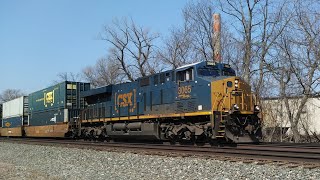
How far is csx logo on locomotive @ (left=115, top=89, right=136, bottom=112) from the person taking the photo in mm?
18609

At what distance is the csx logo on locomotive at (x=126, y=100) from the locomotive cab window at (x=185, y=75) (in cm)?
376

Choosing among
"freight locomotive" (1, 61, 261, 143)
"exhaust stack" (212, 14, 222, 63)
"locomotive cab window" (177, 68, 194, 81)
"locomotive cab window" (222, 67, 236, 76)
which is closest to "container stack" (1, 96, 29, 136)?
"freight locomotive" (1, 61, 261, 143)

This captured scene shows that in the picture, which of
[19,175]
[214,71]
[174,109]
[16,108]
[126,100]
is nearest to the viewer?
[19,175]

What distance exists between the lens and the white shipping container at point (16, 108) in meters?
30.8

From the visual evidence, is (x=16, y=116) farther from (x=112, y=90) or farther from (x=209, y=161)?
(x=209, y=161)

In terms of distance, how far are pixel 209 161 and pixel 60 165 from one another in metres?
4.71

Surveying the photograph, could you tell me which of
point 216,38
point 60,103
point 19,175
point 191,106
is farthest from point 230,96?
point 216,38

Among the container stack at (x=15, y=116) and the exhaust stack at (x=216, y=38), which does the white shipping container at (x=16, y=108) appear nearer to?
the container stack at (x=15, y=116)

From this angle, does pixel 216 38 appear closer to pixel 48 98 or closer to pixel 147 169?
pixel 48 98

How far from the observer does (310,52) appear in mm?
20984

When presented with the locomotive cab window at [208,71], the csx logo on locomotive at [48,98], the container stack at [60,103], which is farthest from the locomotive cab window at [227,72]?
the csx logo on locomotive at [48,98]

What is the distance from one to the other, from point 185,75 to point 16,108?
2208cm

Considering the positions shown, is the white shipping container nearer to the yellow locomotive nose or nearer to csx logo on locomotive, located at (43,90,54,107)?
csx logo on locomotive, located at (43,90,54,107)

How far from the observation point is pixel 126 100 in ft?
63.4
